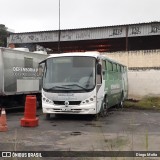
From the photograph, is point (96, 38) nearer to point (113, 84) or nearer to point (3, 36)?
point (113, 84)

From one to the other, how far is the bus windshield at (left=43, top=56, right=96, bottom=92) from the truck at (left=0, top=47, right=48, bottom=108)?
3.10 meters

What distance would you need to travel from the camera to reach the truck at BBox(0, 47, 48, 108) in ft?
63.6

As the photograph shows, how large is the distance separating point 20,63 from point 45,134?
891cm

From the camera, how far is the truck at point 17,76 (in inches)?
763

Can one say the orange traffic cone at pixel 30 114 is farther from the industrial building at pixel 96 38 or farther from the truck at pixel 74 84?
the industrial building at pixel 96 38

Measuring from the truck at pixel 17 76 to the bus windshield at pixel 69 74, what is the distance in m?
3.10

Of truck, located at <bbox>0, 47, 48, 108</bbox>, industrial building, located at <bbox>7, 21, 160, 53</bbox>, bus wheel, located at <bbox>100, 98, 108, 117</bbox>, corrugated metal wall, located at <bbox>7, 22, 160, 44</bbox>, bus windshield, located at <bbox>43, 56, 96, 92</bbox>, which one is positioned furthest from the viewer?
industrial building, located at <bbox>7, 21, 160, 53</bbox>

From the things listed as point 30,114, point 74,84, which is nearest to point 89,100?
point 74,84

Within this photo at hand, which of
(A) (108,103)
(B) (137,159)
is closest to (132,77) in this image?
(A) (108,103)

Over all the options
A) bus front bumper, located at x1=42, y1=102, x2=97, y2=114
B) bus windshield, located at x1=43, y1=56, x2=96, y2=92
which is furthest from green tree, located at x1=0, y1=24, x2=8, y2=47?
bus front bumper, located at x1=42, y1=102, x2=97, y2=114

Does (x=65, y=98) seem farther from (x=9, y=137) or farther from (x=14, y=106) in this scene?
(x=14, y=106)

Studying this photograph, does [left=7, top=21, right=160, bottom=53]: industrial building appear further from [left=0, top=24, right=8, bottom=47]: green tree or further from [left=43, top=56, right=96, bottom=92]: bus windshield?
[left=43, top=56, right=96, bottom=92]: bus windshield

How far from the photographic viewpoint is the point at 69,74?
1658cm

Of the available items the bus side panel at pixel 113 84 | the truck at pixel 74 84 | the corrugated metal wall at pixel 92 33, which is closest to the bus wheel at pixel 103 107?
the truck at pixel 74 84
